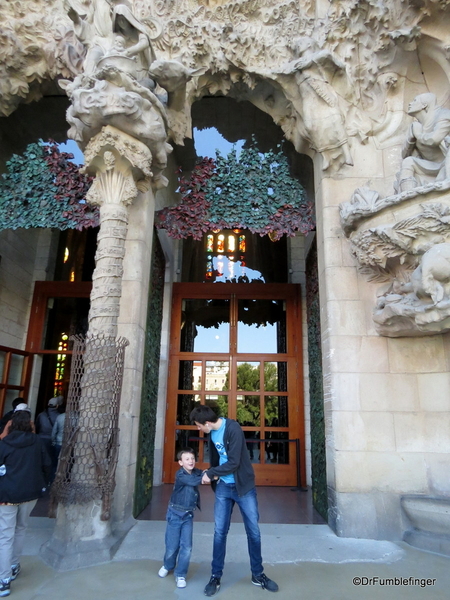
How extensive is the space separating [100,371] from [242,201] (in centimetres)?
301

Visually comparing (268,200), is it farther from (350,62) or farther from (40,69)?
(40,69)

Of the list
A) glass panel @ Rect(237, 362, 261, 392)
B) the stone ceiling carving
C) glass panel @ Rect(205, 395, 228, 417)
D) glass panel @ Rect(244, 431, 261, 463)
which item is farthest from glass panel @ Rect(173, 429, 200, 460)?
the stone ceiling carving

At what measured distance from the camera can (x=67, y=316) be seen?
7.89 metres

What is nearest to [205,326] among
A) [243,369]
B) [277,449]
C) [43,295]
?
[243,369]

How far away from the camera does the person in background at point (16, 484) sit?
2.72 m

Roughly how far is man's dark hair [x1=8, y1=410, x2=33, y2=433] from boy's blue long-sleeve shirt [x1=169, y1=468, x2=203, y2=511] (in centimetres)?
122

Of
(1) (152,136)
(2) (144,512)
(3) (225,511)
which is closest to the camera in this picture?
(3) (225,511)

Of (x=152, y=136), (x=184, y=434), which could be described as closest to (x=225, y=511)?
(x=152, y=136)

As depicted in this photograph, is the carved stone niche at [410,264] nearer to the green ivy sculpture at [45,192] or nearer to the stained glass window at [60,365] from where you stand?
the green ivy sculpture at [45,192]

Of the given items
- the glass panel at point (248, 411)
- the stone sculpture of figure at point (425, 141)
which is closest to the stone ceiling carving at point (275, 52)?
the stone sculpture of figure at point (425, 141)

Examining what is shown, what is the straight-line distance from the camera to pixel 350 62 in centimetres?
491

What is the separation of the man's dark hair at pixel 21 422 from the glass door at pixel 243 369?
4130mm

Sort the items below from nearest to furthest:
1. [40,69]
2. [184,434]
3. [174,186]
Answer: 1. [40,69]
2. [174,186]
3. [184,434]

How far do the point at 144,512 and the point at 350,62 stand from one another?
6.18 metres
